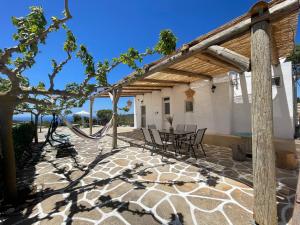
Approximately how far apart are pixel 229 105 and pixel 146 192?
5.37m

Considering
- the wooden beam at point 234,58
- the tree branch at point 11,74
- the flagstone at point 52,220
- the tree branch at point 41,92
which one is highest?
the wooden beam at point 234,58

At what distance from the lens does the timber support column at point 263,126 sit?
1.95 m

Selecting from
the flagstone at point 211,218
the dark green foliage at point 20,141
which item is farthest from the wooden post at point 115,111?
the flagstone at point 211,218

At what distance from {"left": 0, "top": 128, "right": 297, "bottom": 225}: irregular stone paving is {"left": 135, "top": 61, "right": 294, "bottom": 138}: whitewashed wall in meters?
2.28

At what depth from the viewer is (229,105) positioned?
6594mm

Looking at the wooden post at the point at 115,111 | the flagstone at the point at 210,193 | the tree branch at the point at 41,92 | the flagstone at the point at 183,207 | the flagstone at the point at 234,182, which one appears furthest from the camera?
the wooden post at the point at 115,111

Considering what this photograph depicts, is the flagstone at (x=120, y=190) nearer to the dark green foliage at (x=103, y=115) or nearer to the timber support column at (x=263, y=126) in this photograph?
the timber support column at (x=263, y=126)

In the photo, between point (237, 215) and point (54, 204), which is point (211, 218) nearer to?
point (237, 215)

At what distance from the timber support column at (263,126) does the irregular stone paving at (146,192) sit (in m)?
0.42

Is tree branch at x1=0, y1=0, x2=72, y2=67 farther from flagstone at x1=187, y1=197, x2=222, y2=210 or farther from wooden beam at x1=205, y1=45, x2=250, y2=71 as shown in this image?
flagstone at x1=187, y1=197, x2=222, y2=210

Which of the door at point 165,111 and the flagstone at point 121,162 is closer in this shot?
the flagstone at point 121,162

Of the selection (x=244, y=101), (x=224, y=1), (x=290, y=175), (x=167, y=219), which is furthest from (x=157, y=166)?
(x=224, y=1)

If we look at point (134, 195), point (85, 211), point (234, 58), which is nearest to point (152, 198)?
point (134, 195)

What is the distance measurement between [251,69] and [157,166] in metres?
3.36
